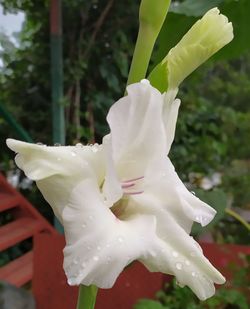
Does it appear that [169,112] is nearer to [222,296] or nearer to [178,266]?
[178,266]

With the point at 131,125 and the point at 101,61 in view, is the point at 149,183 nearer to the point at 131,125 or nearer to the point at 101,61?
the point at 131,125

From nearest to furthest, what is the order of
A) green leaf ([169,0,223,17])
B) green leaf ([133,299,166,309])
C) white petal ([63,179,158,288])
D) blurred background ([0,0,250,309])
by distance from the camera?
white petal ([63,179,158,288]) → green leaf ([169,0,223,17]) → green leaf ([133,299,166,309]) → blurred background ([0,0,250,309])

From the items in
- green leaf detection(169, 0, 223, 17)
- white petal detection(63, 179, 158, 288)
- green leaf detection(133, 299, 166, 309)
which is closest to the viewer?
white petal detection(63, 179, 158, 288)

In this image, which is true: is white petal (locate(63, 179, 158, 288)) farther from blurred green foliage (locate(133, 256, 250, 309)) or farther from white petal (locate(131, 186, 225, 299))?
blurred green foliage (locate(133, 256, 250, 309))

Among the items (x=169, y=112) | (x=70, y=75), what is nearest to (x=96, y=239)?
(x=169, y=112)

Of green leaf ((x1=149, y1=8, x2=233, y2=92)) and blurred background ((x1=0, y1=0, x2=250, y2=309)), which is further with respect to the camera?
blurred background ((x1=0, y1=0, x2=250, y2=309))

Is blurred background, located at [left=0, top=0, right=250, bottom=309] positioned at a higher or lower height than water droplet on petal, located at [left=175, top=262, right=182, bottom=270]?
lower

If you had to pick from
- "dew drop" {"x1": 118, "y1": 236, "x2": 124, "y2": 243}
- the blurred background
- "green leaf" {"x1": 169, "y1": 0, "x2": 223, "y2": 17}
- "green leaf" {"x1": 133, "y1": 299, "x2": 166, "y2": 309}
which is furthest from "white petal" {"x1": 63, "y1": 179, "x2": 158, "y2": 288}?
the blurred background
